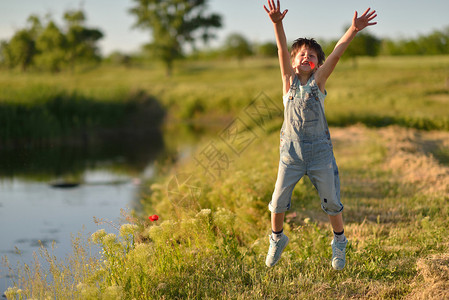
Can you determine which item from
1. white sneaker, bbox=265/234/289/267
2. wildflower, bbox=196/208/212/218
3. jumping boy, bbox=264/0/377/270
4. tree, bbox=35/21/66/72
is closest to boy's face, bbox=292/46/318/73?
jumping boy, bbox=264/0/377/270

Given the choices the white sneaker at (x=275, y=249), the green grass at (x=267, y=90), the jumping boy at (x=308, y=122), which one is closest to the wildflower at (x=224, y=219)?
the white sneaker at (x=275, y=249)

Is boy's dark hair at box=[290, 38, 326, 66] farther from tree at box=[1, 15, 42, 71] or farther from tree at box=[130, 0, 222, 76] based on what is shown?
tree at box=[130, 0, 222, 76]

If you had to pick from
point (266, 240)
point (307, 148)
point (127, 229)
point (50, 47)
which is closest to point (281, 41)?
point (307, 148)

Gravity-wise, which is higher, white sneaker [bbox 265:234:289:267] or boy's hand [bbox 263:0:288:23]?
boy's hand [bbox 263:0:288:23]

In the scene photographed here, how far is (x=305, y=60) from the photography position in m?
3.62

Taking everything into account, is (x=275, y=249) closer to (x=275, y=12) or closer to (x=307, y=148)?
(x=307, y=148)

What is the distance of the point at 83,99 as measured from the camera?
80.2 ft

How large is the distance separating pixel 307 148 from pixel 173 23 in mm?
45460

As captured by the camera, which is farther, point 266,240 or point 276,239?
point 266,240

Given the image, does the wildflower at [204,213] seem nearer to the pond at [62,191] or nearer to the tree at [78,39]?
the pond at [62,191]

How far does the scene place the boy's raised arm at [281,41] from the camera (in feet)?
11.2

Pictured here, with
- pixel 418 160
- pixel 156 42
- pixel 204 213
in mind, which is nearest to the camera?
pixel 204 213

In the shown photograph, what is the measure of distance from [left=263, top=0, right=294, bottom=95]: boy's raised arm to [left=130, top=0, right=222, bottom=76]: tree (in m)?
42.5

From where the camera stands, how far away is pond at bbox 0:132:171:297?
25.5ft
